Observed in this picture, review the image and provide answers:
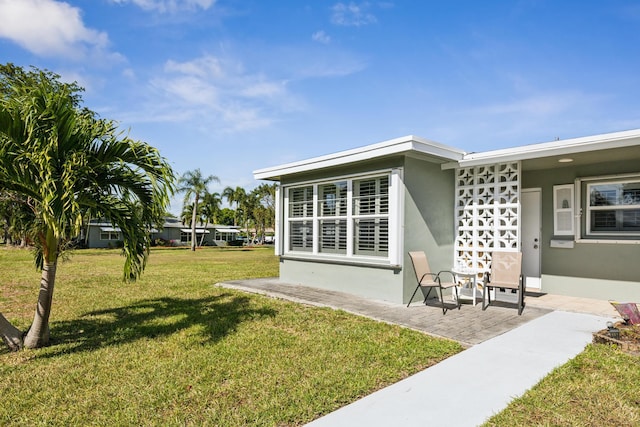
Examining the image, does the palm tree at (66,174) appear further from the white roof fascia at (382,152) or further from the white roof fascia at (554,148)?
the white roof fascia at (554,148)

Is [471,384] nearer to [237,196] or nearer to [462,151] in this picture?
[462,151]

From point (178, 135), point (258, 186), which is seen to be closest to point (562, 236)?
point (178, 135)

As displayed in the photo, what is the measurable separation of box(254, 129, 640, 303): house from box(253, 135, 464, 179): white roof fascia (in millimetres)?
21

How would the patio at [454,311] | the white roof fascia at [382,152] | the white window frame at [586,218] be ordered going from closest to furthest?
the patio at [454,311] < the white roof fascia at [382,152] < the white window frame at [586,218]

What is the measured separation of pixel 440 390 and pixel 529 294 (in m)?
5.56

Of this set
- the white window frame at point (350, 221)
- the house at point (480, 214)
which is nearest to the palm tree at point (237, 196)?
the white window frame at point (350, 221)

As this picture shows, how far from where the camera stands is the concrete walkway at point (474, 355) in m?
2.91

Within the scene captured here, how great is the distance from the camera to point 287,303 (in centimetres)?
693

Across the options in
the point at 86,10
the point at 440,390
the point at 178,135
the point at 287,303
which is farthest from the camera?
the point at 178,135

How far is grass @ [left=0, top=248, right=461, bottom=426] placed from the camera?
2939 millimetres

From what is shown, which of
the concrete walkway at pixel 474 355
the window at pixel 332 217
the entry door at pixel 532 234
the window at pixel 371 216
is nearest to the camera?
the concrete walkway at pixel 474 355

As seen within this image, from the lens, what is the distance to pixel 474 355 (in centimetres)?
416

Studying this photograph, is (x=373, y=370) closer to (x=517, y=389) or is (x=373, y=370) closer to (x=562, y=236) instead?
(x=517, y=389)

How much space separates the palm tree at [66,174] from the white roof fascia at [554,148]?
18.1 ft
